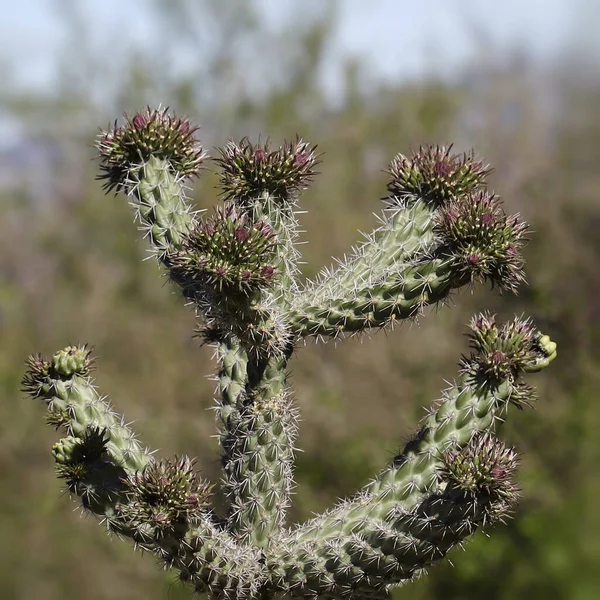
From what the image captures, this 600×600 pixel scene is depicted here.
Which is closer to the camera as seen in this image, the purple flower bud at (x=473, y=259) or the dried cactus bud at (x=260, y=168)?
the purple flower bud at (x=473, y=259)

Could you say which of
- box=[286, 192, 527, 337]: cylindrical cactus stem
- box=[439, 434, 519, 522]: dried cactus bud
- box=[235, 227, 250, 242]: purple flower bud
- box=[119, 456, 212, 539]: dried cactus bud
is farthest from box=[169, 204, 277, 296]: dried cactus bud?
box=[439, 434, 519, 522]: dried cactus bud

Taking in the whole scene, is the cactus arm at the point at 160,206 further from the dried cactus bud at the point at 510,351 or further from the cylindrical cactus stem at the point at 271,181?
the dried cactus bud at the point at 510,351

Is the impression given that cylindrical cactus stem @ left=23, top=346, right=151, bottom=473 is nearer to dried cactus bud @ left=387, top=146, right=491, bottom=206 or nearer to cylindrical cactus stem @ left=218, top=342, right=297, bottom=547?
cylindrical cactus stem @ left=218, top=342, right=297, bottom=547

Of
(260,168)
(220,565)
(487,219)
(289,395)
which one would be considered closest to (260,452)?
(289,395)

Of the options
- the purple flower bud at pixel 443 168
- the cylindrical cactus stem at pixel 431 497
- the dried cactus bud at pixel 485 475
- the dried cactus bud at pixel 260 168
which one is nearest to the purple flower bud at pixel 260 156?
the dried cactus bud at pixel 260 168

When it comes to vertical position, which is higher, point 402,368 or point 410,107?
point 410,107

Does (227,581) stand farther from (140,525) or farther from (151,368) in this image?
(151,368)

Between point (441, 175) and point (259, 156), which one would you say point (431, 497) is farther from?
point (259, 156)

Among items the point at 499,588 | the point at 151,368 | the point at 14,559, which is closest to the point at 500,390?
the point at 499,588
